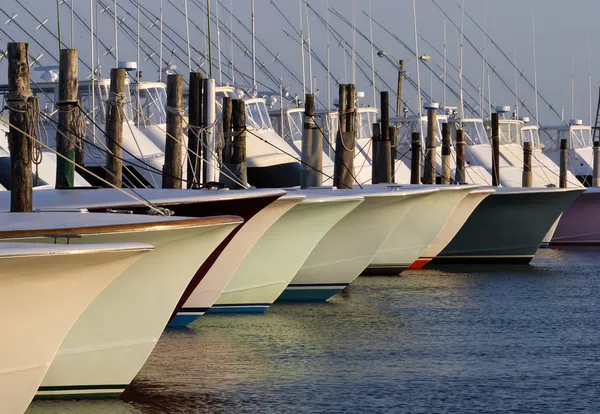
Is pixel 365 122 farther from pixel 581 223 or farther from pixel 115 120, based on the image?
pixel 115 120

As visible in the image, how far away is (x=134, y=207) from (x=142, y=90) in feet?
57.4

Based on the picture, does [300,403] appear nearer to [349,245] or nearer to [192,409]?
[192,409]

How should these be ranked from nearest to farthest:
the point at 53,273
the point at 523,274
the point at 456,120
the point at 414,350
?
1. the point at 53,273
2. the point at 414,350
3. the point at 523,274
4. the point at 456,120

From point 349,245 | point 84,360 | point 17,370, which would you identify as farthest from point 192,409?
point 349,245

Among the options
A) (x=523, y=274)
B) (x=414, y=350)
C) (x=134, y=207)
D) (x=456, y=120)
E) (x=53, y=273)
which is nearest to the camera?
(x=53, y=273)

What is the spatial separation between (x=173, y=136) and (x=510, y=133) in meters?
30.6

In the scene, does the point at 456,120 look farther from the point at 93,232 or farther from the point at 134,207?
the point at 93,232

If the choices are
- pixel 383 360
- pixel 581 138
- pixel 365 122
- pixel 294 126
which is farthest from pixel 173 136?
pixel 581 138

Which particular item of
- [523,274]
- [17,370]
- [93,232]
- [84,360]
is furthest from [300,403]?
[523,274]

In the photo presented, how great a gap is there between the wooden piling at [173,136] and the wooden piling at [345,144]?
522cm

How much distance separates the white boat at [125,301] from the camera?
1219 centimetres

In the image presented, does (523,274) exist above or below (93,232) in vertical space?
below

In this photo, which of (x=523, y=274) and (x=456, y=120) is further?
(x=456, y=120)

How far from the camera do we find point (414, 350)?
693 inches
